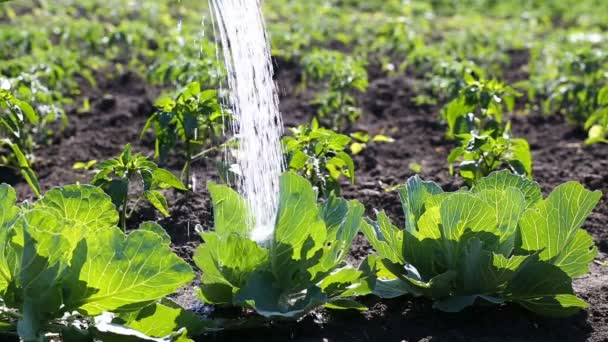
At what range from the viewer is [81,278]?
2771mm

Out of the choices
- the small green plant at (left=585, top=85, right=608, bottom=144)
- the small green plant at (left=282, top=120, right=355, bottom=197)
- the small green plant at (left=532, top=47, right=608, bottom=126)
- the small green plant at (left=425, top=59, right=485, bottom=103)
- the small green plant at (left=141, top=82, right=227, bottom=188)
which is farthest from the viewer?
the small green plant at (left=532, top=47, right=608, bottom=126)

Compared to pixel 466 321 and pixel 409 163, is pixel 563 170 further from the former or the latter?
pixel 466 321

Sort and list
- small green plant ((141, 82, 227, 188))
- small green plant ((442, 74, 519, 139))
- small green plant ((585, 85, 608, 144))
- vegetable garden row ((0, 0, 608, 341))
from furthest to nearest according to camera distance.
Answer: small green plant ((442, 74, 519, 139)) → small green plant ((585, 85, 608, 144)) → small green plant ((141, 82, 227, 188)) → vegetable garden row ((0, 0, 608, 341))

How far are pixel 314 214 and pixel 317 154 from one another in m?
1.05

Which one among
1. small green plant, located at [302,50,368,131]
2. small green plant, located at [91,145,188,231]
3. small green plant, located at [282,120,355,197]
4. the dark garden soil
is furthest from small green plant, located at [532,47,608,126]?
small green plant, located at [91,145,188,231]

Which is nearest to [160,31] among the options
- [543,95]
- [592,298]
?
[543,95]

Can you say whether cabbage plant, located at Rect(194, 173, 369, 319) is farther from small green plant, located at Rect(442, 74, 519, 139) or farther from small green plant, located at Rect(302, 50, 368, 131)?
small green plant, located at Rect(302, 50, 368, 131)

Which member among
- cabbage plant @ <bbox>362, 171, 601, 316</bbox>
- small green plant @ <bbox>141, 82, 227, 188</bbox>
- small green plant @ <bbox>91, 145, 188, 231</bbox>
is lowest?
cabbage plant @ <bbox>362, 171, 601, 316</bbox>

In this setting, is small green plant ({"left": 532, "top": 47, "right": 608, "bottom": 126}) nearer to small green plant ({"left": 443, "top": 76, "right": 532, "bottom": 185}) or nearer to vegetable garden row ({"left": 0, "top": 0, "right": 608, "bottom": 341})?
vegetable garden row ({"left": 0, "top": 0, "right": 608, "bottom": 341})

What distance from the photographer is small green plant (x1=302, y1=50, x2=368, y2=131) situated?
5.84m

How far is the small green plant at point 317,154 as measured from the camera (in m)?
3.90

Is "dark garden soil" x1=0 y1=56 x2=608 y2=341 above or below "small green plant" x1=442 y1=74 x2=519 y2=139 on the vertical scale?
below

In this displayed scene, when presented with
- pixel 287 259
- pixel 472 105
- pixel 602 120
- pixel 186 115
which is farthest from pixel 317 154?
pixel 602 120

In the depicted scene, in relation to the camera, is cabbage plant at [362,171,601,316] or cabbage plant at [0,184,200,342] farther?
cabbage plant at [362,171,601,316]
